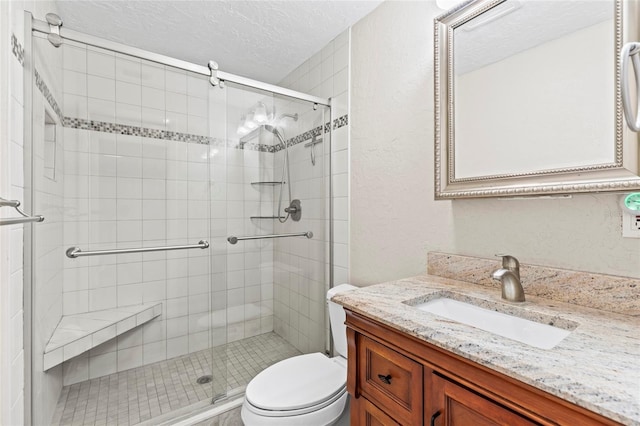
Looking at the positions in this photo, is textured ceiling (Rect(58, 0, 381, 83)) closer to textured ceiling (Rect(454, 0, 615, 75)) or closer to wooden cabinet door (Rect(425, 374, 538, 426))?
textured ceiling (Rect(454, 0, 615, 75))

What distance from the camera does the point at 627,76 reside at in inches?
29.6

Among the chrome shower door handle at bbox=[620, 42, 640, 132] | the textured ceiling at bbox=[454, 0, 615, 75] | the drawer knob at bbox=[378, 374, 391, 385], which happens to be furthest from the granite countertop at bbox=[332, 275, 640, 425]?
the textured ceiling at bbox=[454, 0, 615, 75]

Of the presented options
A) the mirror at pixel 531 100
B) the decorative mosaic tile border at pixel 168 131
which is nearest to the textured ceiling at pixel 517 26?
the mirror at pixel 531 100

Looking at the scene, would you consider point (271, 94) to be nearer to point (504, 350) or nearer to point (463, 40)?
point (463, 40)

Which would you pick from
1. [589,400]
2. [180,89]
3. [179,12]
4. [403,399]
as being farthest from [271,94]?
[589,400]

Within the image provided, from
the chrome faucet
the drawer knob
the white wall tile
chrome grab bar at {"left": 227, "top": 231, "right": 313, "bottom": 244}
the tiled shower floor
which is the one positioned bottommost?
the tiled shower floor

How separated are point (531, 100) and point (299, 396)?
57.5 inches

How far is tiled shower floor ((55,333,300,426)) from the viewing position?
1.66 m

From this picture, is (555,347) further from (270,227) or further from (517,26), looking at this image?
(270,227)

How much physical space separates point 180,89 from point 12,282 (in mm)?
1329

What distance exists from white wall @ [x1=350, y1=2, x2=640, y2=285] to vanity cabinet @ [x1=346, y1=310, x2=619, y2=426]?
2.00 feet

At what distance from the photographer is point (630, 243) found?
2.88 feet

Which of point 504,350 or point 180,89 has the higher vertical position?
point 180,89

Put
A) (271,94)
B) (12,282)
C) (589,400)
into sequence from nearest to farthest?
Answer: (589,400) → (12,282) → (271,94)
